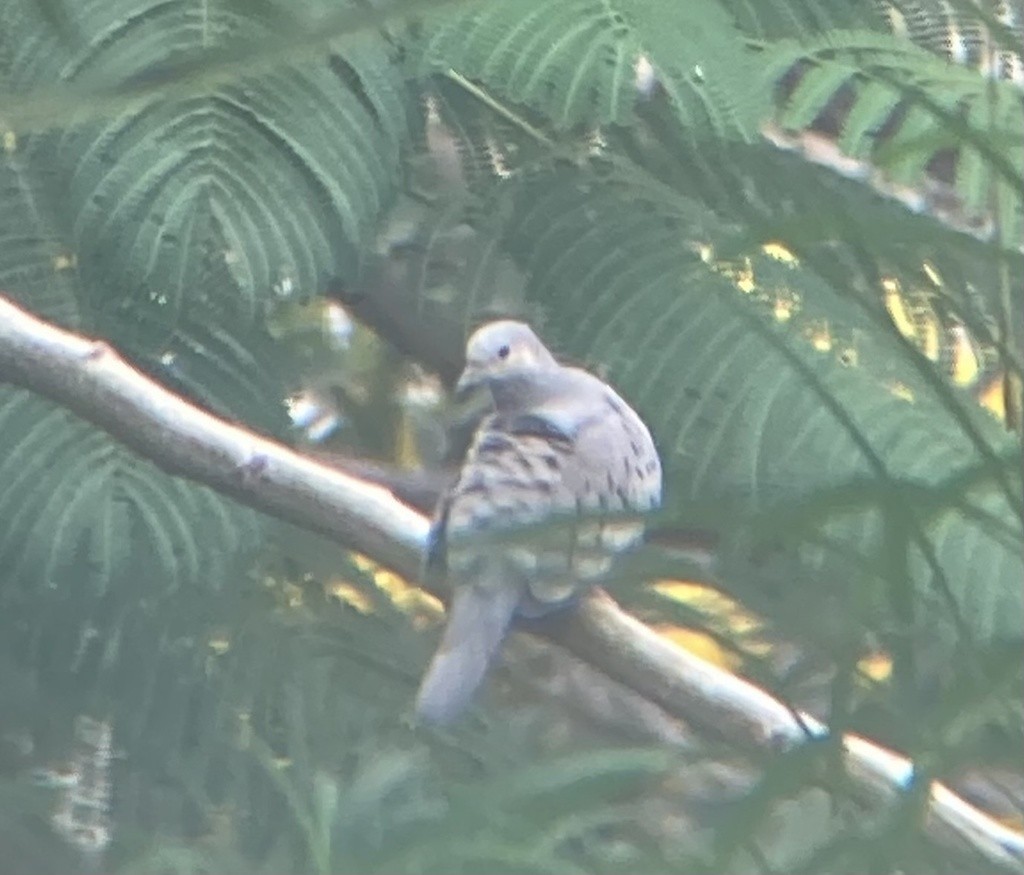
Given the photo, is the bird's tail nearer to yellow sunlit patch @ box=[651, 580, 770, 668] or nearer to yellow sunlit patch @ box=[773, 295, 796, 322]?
yellow sunlit patch @ box=[773, 295, 796, 322]

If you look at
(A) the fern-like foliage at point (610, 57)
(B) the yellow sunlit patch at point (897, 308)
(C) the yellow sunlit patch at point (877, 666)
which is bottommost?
(A) the fern-like foliage at point (610, 57)

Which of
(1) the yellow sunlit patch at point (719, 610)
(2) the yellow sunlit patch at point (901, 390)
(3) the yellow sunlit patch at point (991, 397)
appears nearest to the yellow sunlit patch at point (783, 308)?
(2) the yellow sunlit patch at point (901, 390)

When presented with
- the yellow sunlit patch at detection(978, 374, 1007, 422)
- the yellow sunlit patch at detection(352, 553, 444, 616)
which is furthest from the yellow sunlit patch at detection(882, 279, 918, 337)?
the yellow sunlit patch at detection(352, 553, 444, 616)

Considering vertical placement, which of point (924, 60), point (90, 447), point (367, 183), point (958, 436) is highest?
point (924, 60)

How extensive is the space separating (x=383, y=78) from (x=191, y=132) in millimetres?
108

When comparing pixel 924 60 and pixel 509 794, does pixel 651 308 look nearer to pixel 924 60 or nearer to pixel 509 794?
pixel 924 60

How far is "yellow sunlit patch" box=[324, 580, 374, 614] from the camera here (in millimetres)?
825

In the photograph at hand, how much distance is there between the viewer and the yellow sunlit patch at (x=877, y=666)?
32 centimetres

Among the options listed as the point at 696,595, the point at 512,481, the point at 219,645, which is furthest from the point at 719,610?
the point at 219,645

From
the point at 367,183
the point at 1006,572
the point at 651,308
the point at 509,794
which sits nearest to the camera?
the point at 509,794

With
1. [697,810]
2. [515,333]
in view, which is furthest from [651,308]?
[697,810]

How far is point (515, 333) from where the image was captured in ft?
2.99

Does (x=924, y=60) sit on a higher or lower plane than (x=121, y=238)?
higher

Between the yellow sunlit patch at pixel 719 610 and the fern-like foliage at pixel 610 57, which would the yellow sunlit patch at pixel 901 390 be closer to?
the fern-like foliage at pixel 610 57
